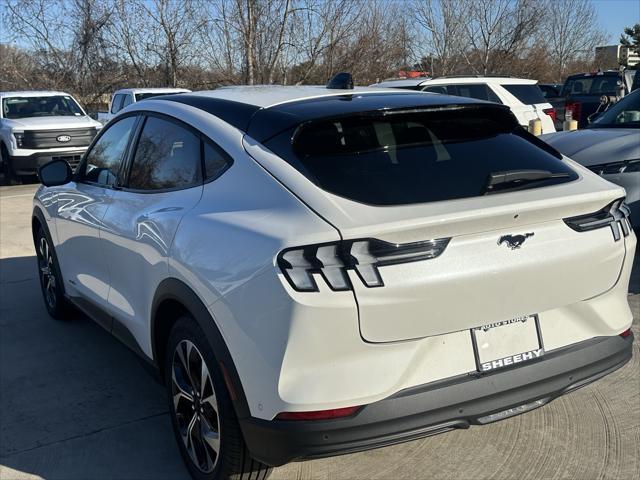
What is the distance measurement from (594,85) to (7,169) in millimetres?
14222

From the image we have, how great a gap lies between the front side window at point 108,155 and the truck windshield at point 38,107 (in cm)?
1133

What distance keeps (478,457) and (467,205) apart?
135cm

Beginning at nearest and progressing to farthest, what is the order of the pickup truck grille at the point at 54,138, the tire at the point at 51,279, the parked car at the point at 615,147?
the tire at the point at 51,279 → the parked car at the point at 615,147 → the pickup truck grille at the point at 54,138

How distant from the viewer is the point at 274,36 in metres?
22.4

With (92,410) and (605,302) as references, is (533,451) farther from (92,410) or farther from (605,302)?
(92,410)

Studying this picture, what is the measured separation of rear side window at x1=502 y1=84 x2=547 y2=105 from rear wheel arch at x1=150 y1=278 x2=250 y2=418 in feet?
33.2

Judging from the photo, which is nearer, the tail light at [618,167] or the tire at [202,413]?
the tire at [202,413]

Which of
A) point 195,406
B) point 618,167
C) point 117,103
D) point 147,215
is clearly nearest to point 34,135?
point 117,103

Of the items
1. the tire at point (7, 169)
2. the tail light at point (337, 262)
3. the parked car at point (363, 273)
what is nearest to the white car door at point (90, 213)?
the parked car at point (363, 273)

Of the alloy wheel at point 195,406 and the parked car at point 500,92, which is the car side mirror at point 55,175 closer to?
the alloy wheel at point 195,406

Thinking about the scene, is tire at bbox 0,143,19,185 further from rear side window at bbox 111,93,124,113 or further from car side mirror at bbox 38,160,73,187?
car side mirror at bbox 38,160,73,187

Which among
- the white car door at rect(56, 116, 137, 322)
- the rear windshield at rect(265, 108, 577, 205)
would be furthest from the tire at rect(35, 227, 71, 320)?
the rear windshield at rect(265, 108, 577, 205)

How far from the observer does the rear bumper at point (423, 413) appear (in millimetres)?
2416

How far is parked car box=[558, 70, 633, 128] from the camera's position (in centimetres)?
1647
